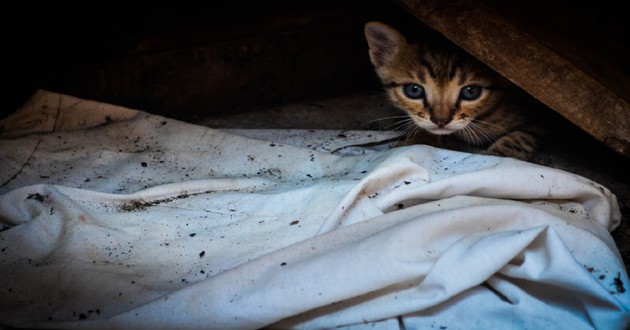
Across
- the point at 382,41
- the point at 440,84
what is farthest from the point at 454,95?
the point at 382,41

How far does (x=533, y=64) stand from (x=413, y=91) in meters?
0.77

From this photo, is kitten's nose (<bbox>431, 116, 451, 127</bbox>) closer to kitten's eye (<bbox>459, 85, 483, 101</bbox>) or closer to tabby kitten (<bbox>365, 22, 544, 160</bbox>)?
tabby kitten (<bbox>365, 22, 544, 160</bbox>)

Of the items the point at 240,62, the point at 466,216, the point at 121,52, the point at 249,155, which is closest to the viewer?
the point at 466,216

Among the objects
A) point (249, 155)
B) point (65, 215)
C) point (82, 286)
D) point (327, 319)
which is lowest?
point (327, 319)

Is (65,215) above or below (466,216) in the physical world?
above

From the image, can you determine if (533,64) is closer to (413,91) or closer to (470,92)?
(470,92)

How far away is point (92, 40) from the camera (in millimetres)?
2875

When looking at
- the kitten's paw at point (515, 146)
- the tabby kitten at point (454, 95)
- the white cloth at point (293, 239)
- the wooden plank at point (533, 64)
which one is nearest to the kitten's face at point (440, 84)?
the tabby kitten at point (454, 95)

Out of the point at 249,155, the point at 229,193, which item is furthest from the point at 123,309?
the point at 249,155

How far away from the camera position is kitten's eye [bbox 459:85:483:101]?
257 cm

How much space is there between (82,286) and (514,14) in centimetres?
166

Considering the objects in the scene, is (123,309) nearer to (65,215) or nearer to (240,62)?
(65,215)

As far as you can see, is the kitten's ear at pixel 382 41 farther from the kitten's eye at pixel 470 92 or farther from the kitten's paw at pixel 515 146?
the kitten's paw at pixel 515 146

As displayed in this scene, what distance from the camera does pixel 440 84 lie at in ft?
8.36
